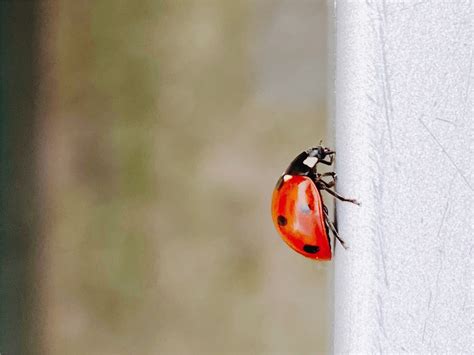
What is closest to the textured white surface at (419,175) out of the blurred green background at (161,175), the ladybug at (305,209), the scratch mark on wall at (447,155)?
the scratch mark on wall at (447,155)

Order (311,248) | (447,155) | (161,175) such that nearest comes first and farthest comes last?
(447,155)
(311,248)
(161,175)

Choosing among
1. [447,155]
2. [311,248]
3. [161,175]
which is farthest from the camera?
[161,175]

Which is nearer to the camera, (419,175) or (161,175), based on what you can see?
(419,175)

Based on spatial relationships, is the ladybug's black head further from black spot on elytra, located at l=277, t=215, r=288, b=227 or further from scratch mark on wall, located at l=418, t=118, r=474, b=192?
scratch mark on wall, located at l=418, t=118, r=474, b=192

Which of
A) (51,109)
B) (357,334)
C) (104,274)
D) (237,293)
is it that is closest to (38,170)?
(51,109)

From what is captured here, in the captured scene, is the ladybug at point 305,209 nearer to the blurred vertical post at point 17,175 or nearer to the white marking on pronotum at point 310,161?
the white marking on pronotum at point 310,161

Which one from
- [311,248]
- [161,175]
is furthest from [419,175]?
[161,175]

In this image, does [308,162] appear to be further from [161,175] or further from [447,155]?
[161,175]
